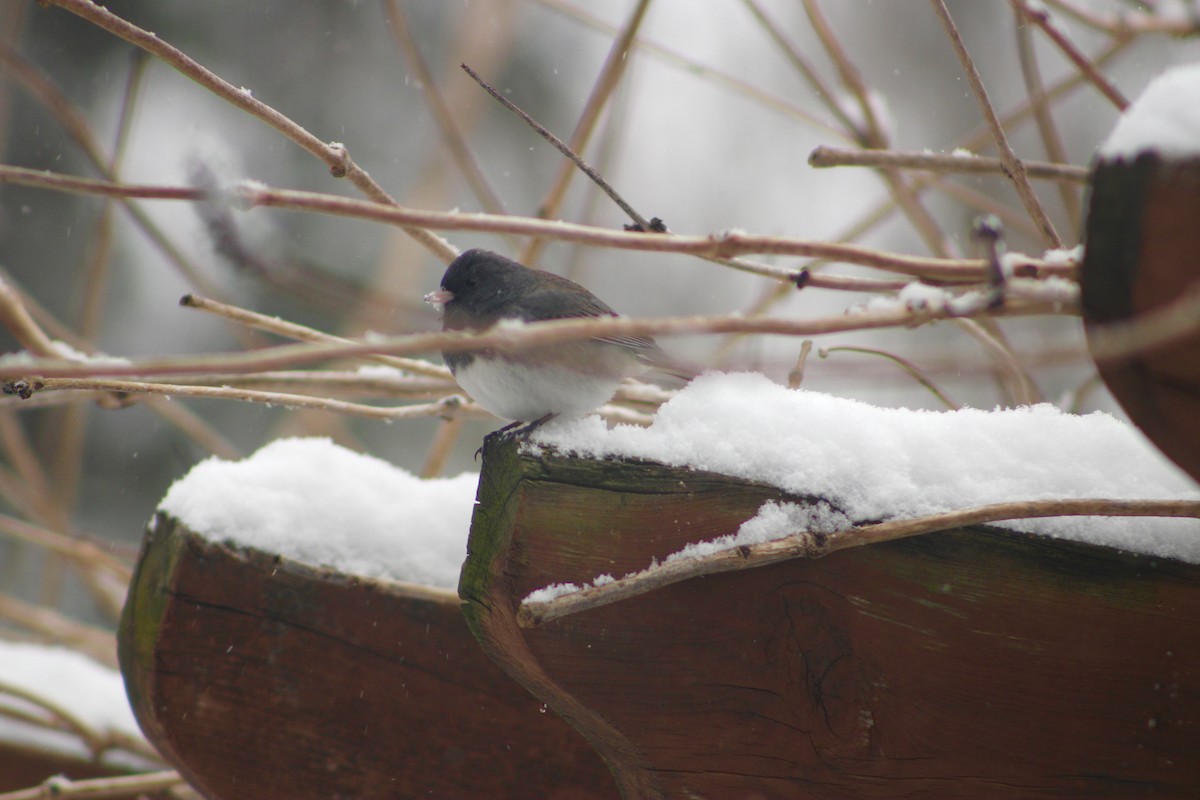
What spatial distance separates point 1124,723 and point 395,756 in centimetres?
84

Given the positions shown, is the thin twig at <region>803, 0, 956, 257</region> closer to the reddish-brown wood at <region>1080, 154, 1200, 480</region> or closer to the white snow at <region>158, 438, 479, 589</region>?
the white snow at <region>158, 438, 479, 589</region>

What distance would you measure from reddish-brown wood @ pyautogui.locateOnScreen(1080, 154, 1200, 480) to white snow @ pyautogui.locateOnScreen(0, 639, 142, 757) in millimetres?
1557

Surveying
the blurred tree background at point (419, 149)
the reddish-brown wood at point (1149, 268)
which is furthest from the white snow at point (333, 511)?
the blurred tree background at point (419, 149)

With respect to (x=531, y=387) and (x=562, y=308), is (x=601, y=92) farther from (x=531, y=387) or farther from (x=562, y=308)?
(x=531, y=387)

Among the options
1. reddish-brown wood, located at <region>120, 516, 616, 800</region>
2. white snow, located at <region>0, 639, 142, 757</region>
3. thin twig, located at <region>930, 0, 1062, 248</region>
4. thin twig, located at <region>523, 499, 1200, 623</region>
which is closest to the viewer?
thin twig, located at <region>523, 499, 1200, 623</region>

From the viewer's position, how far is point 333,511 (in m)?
1.27

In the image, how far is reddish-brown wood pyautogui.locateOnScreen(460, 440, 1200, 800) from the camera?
855 mm

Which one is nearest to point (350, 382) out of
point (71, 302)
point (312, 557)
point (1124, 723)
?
point (312, 557)

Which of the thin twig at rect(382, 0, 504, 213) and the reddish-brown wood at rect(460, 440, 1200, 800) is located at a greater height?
the thin twig at rect(382, 0, 504, 213)

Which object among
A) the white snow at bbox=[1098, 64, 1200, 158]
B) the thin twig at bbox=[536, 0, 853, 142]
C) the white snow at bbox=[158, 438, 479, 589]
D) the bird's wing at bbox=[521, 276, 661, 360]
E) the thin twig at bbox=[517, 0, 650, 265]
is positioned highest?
the thin twig at bbox=[536, 0, 853, 142]

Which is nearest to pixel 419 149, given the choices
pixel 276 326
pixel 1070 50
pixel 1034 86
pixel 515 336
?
pixel 276 326

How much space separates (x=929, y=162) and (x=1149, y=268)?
18cm

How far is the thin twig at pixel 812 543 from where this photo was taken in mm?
779

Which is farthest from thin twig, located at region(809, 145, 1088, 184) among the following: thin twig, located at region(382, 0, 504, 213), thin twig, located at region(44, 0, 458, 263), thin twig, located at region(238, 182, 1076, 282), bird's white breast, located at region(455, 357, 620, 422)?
thin twig, located at region(382, 0, 504, 213)
